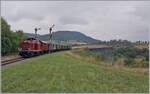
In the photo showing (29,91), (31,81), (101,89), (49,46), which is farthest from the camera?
(49,46)

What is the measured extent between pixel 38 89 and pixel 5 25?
30805mm

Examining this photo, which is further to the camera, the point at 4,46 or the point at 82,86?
the point at 4,46

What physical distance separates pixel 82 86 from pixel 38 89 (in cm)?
173

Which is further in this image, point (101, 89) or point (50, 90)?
point (101, 89)

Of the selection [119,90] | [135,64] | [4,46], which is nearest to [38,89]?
[119,90]

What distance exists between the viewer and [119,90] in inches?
455

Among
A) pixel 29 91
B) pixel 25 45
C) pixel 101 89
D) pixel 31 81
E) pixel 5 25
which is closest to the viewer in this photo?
pixel 29 91

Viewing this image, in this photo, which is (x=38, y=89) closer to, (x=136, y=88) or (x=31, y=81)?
(x=31, y=81)

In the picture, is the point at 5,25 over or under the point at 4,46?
over

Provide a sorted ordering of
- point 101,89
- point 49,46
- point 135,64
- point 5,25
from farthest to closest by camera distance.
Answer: point 49,46 → point 5,25 → point 135,64 → point 101,89

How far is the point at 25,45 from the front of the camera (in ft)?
110

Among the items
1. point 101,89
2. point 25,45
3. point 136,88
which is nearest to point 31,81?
point 101,89

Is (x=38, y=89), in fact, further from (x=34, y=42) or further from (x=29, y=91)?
(x=34, y=42)

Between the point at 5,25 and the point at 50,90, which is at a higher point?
the point at 5,25
